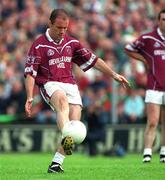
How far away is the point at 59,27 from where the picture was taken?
38.4 ft

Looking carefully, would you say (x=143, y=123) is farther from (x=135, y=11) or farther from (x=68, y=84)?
(x=68, y=84)

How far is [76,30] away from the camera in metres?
24.8

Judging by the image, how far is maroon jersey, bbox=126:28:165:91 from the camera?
14.8 metres

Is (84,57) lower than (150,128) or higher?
higher

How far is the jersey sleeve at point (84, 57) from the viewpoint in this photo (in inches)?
485

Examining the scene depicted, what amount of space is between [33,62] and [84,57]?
86 centimetres

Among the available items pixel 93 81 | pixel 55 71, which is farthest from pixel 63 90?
pixel 93 81

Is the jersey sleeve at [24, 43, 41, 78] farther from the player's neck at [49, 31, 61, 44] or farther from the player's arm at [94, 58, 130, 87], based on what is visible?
the player's arm at [94, 58, 130, 87]

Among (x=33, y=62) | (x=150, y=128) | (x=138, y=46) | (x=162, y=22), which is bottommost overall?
(x=150, y=128)

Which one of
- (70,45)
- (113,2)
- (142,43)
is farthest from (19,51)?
(70,45)

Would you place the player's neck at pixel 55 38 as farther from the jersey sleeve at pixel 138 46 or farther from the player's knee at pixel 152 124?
the player's knee at pixel 152 124

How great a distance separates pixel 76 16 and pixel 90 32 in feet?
3.77

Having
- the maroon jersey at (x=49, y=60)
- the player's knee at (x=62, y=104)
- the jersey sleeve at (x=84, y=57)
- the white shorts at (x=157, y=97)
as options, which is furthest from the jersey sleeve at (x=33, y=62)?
the white shorts at (x=157, y=97)

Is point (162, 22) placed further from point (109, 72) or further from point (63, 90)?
point (63, 90)
